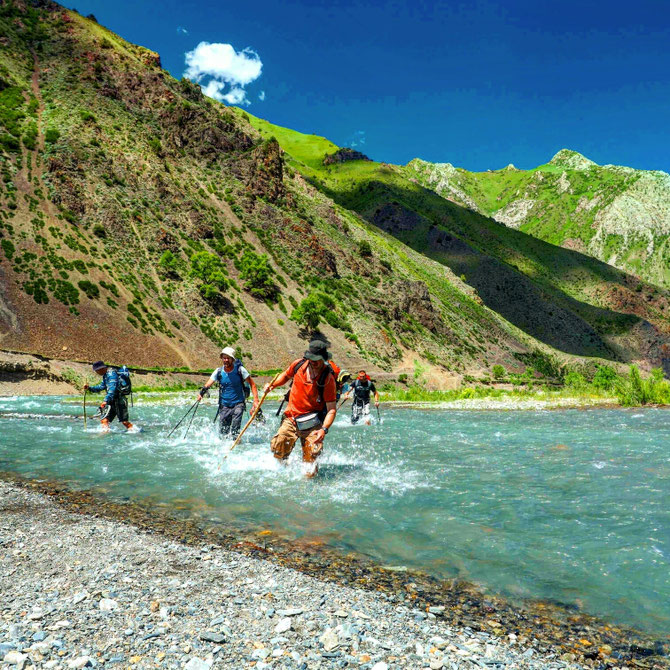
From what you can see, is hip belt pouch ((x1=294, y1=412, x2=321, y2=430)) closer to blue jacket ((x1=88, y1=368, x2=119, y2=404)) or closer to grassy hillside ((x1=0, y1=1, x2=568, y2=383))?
blue jacket ((x1=88, y1=368, x2=119, y2=404))

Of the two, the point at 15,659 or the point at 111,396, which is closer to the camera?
the point at 15,659

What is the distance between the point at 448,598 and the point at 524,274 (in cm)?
14056

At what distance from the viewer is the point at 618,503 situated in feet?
29.0

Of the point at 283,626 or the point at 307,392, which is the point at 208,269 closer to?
the point at 307,392

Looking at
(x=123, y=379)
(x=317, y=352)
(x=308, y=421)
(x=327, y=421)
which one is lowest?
(x=123, y=379)

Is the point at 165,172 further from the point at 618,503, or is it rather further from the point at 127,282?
the point at 618,503

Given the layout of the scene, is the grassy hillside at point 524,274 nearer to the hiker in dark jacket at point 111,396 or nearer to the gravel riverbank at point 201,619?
the hiker in dark jacket at point 111,396

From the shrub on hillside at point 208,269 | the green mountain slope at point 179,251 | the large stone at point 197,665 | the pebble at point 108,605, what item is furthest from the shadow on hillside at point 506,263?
the large stone at point 197,665

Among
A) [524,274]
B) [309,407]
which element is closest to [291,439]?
[309,407]

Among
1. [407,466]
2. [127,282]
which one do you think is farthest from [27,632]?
[127,282]

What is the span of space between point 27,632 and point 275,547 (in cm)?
297

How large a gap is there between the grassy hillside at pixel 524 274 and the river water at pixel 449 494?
109m

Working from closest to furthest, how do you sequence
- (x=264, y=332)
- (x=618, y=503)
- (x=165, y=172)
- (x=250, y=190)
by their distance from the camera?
(x=618, y=503) < (x=264, y=332) < (x=165, y=172) < (x=250, y=190)

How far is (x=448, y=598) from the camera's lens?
5.08m
